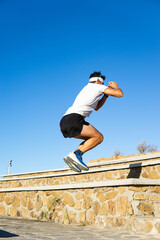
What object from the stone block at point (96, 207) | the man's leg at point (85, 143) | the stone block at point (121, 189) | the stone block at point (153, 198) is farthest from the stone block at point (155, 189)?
the man's leg at point (85, 143)

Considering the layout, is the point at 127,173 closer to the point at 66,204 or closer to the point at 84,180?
the point at 84,180

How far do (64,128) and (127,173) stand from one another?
4253 mm

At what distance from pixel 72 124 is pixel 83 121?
0.72 feet

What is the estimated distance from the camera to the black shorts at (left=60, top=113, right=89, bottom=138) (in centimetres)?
404

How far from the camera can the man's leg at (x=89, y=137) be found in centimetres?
413

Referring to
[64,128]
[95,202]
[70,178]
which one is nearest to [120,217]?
[95,202]

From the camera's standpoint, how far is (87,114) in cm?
416

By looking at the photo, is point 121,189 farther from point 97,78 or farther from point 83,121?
point 97,78

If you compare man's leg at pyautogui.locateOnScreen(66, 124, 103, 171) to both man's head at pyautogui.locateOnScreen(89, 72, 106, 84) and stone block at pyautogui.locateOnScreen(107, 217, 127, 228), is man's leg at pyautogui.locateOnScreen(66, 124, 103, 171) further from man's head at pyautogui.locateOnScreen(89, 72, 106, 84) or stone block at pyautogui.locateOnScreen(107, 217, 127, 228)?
stone block at pyautogui.locateOnScreen(107, 217, 127, 228)

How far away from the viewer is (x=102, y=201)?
18.3 ft

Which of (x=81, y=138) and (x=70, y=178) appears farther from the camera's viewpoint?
(x=70, y=178)

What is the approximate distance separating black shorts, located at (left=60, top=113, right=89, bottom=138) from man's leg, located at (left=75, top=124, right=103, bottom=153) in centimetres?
8

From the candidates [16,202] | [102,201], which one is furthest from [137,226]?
[16,202]

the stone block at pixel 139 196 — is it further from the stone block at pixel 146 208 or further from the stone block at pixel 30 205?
the stone block at pixel 30 205
